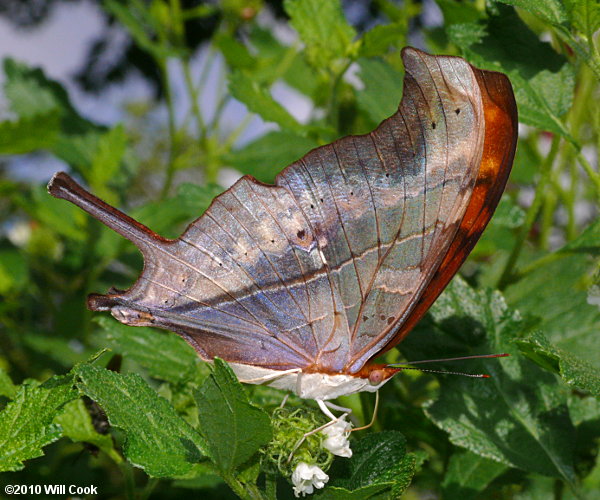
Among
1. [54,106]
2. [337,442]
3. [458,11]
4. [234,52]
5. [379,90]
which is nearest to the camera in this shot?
[337,442]

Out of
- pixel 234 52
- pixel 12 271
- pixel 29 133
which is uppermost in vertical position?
pixel 234 52

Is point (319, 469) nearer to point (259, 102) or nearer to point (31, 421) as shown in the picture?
point (31, 421)

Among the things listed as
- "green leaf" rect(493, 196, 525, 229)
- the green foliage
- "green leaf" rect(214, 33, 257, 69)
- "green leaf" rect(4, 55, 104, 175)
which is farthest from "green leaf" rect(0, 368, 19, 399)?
"green leaf" rect(4, 55, 104, 175)

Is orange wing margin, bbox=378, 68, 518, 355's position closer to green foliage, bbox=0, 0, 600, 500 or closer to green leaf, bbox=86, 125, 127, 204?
green foliage, bbox=0, 0, 600, 500

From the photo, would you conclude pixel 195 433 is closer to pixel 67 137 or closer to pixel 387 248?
pixel 387 248

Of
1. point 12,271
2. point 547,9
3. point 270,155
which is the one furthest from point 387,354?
point 12,271

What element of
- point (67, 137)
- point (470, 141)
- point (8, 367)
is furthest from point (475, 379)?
point (67, 137)
